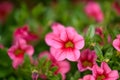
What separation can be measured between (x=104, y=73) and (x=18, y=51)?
367 mm

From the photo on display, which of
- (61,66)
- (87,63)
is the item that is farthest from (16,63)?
(87,63)

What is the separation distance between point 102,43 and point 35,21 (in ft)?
1.79

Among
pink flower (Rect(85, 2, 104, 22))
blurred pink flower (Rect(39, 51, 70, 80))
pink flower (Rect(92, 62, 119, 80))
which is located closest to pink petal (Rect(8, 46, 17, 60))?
blurred pink flower (Rect(39, 51, 70, 80))

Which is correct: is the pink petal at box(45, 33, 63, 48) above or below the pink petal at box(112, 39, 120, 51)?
below

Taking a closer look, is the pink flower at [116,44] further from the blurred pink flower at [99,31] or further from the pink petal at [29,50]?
the pink petal at [29,50]

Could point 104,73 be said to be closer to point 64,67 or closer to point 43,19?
point 64,67

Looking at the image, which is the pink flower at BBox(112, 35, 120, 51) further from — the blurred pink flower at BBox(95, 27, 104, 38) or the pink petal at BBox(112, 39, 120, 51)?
the blurred pink flower at BBox(95, 27, 104, 38)

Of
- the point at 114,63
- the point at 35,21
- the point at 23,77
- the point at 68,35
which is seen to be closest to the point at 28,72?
the point at 23,77

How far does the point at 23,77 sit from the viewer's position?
4.23ft

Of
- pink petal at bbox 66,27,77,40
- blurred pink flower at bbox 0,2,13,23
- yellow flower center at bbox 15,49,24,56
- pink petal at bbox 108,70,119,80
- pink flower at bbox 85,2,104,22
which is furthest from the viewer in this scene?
blurred pink flower at bbox 0,2,13,23

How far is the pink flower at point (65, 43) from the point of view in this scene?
112cm

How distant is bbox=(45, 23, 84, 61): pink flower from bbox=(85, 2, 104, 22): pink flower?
0.55m

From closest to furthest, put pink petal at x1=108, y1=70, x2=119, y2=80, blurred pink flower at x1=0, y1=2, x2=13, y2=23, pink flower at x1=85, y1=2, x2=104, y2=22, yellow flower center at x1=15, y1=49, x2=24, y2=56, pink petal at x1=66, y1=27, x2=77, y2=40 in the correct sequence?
pink petal at x1=108, y1=70, x2=119, y2=80
pink petal at x1=66, y1=27, x2=77, y2=40
yellow flower center at x1=15, y1=49, x2=24, y2=56
pink flower at x1=85, y1=2, x2=104, y2=22
blurred pink flower at x1=0, y1=2, x2=13, y2=23

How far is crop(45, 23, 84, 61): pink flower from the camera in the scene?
3.66 ft
